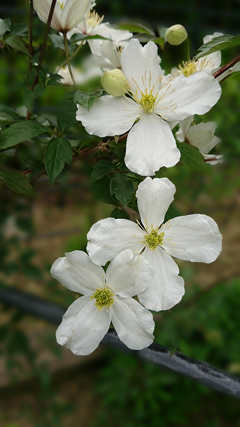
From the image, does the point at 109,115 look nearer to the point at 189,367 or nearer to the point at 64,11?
the point at 64,11

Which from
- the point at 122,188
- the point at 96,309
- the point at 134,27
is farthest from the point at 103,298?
the point at 134,27

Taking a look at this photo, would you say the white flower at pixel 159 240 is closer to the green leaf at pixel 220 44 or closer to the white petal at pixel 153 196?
the white petal at pixel 153 196

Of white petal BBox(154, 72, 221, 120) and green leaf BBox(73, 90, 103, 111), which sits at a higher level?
white petal BBox(154, 72, 221, 120)

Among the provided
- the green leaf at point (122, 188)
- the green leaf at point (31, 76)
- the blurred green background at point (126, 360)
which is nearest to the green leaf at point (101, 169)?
the green leaf at point (122, 188)

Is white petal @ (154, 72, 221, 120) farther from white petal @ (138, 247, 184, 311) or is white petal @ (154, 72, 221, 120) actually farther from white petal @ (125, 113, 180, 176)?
white petal @ (138, 247, 184, 311)

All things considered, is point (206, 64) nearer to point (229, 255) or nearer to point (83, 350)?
point (83, 350)

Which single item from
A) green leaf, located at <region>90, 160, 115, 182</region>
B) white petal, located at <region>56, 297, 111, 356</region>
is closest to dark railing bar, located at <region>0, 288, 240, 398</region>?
white petal, located at <region>56, 297, 111, 356</region>
